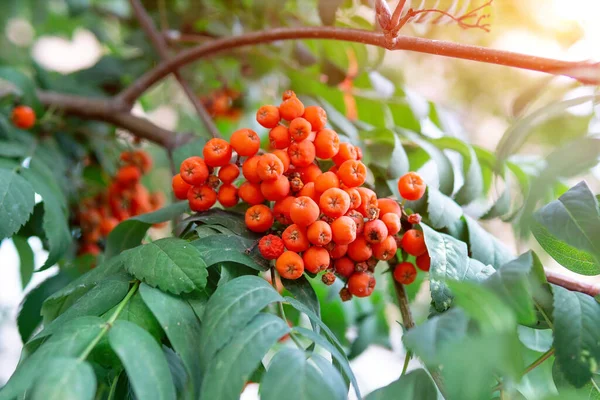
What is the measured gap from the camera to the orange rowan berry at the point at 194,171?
83 cm

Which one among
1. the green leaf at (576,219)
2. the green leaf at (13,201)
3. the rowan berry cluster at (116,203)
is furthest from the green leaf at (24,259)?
the green leaf at (576,219)

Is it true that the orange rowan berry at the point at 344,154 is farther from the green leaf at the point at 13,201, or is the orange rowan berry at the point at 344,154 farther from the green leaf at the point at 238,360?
the green leaf at the point at 13,201

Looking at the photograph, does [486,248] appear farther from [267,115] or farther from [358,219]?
[267,115]

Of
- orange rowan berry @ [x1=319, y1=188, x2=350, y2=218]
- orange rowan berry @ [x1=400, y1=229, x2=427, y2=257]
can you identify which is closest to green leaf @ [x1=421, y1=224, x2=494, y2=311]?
orange rowan berry @ [x1=400, y1=229, x2=427, y2=257]

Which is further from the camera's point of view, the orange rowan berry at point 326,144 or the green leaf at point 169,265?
the orange rowan berry at point 326,144

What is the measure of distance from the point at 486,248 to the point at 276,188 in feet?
1.16

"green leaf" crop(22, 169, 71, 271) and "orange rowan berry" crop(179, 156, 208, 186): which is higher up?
"orange rowan berry" crop(179, 156, 208, 186)

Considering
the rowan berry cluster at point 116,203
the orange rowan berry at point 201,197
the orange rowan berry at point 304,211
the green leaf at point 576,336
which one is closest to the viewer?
the green leaf at point 576,336

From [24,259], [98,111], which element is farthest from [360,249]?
[98,111]

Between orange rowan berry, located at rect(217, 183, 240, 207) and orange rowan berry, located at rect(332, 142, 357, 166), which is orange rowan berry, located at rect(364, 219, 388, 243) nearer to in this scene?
orange rowan berry, located at rect(332, 142, 357, 166)

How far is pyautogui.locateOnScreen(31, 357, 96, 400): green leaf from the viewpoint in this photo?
51 cm

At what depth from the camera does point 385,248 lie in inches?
31.4

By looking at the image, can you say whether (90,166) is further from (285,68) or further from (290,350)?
(290,350)

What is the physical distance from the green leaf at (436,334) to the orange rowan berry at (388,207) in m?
0.25
